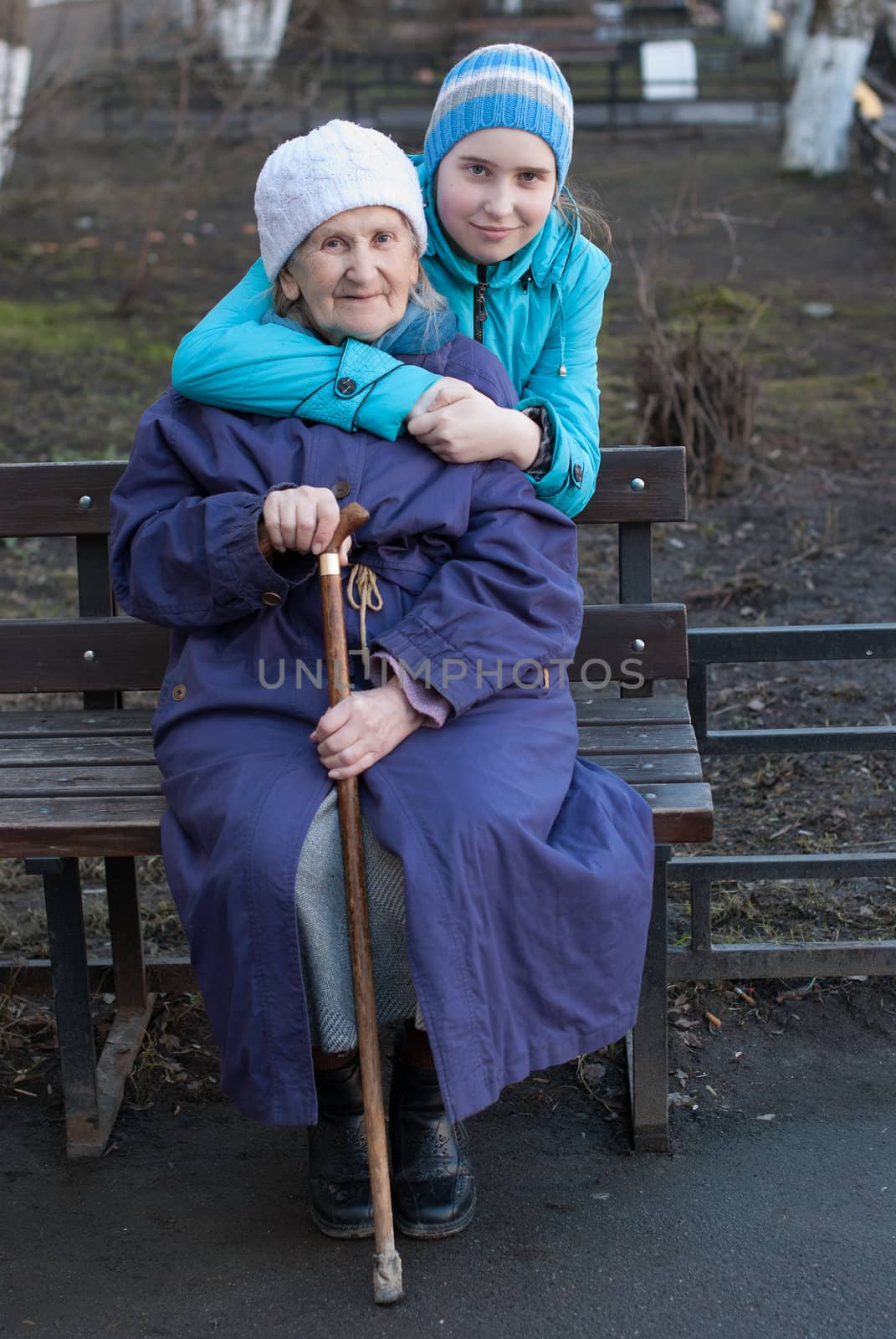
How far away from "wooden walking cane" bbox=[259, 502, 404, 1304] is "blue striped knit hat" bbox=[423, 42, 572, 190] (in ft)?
2.43

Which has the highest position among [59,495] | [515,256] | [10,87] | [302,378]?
[10,87]

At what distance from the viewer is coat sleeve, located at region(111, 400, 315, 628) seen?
2.38m

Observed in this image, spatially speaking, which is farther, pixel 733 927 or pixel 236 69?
pixel 236 69

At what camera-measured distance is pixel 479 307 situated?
2.74 metres

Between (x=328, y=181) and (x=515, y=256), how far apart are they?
16.9 inches

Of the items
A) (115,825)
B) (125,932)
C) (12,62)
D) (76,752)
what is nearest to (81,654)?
(76,752)

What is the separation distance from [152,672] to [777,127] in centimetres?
1890

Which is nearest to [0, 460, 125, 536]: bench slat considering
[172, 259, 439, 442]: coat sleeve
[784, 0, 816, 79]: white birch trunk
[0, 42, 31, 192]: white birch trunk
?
[172, 259, 439, 442]: coat sleeve

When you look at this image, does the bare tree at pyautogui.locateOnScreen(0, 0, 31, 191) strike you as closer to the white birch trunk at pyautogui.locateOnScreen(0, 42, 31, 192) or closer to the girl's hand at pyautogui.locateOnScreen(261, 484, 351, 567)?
the white birch trunk at pyautogui.locateOnScreen(0, 42, 31, 192)

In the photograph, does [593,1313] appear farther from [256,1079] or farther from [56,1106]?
[56,1106]

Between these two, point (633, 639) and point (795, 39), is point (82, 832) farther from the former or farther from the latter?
point (795, 39)

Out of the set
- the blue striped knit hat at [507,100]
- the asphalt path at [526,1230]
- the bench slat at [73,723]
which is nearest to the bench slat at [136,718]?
the bench slat at [73,723]

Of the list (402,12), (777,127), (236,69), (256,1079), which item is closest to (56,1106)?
(256,1079)

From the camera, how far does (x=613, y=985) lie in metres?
2.40
